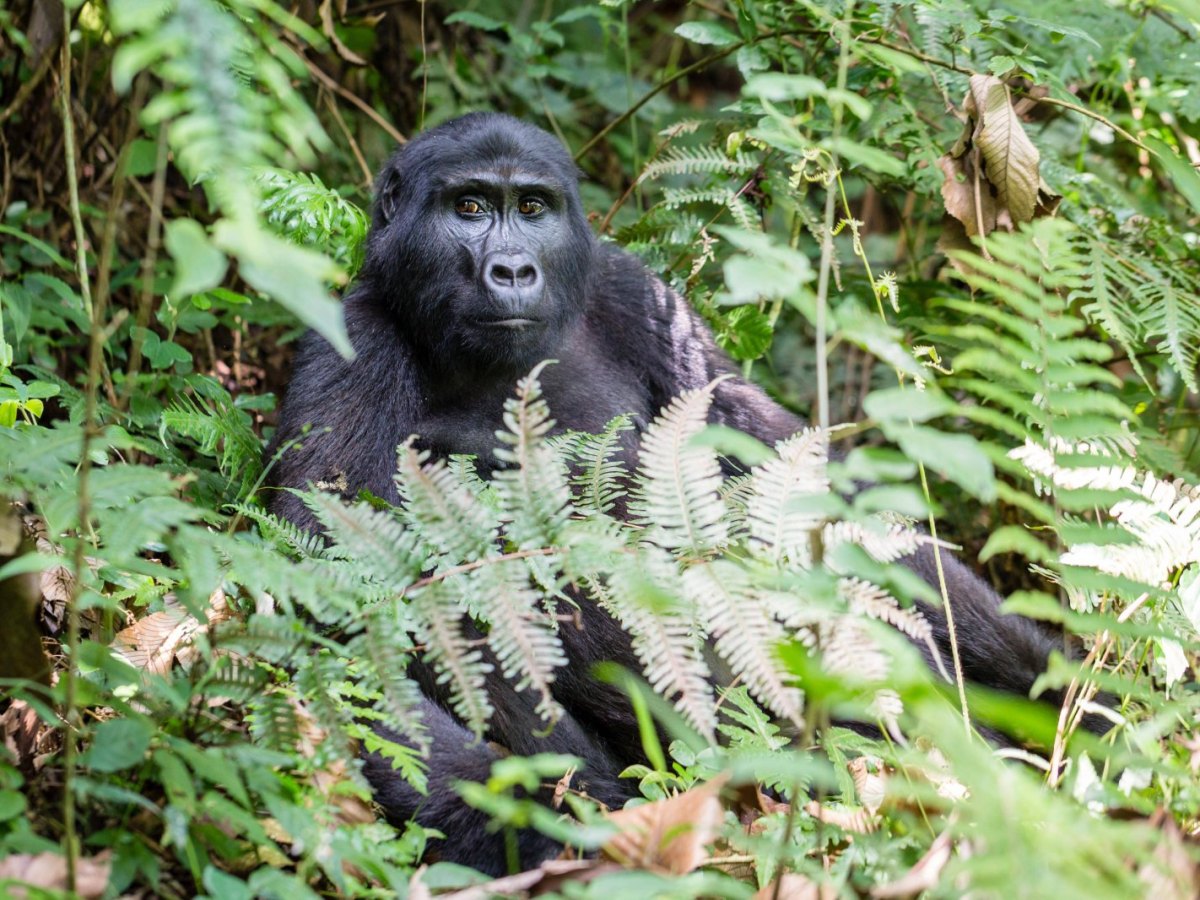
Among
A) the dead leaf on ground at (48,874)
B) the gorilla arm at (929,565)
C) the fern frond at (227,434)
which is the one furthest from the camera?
the gorilla arm at (929,565)

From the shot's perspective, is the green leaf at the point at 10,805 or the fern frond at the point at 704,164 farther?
the fern frond at the point at 704,164

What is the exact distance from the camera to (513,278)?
12.7 feet

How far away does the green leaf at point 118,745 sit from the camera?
2.09 metres

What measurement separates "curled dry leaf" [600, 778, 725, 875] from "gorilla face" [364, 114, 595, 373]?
198 cm

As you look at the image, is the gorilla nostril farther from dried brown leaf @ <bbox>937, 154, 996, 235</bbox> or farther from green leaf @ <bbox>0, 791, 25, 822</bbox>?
green leaf @ <bbox>0, 791, 25, 822</bbox>

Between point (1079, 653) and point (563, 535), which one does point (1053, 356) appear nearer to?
point (563, 535)

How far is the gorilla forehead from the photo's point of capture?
13.7 ft

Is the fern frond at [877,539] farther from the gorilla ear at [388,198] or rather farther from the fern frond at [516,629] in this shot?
the gorilla ear at [388,198]

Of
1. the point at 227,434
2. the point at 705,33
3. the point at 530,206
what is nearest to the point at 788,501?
the point at 227,434

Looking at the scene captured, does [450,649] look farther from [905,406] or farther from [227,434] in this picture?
[227,434]

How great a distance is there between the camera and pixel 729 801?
8.99 feet

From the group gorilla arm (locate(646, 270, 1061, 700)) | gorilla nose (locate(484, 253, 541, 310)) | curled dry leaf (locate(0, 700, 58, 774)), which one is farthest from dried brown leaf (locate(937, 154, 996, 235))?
curled dry leaf (locate(0, 700, 58, 774))

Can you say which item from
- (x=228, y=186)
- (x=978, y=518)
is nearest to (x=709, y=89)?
(x=978, y=518)

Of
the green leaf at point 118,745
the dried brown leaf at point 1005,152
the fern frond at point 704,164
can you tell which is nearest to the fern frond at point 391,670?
the green leaf at point 118,745
